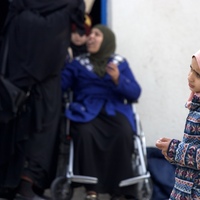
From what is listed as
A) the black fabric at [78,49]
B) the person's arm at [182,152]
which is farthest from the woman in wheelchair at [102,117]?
the person's arm at [182,152]

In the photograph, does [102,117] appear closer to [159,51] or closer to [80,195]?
[80,195]

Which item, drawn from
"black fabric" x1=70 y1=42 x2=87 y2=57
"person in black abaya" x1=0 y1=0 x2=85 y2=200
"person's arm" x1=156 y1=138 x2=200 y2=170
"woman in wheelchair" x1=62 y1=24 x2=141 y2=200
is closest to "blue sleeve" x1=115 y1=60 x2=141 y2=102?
"woman in wheelchair" x1=62 y1=24 x2=141 y2=200

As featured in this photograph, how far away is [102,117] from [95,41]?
2.12 ft

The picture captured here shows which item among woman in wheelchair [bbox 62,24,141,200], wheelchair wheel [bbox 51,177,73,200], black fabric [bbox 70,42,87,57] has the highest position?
black fabric [bbox 70,42,87,57]

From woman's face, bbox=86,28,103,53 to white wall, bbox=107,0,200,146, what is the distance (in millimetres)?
365

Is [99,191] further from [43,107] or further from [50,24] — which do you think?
[50,24]

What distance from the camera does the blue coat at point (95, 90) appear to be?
522cm

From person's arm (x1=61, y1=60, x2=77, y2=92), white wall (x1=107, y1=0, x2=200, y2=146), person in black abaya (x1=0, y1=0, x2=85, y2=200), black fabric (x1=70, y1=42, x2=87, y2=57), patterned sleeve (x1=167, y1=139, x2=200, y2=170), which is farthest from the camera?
black fabric (x1=70, y1=42, x2=87, y2=57)

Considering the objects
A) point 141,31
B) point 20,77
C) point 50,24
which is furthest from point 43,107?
point 141,31

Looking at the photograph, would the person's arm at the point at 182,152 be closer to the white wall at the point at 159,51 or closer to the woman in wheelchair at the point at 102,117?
the woman in wheelchair at the point at 102,117

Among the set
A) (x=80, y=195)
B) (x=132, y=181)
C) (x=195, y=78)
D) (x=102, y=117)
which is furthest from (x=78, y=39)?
(x=195, y=78)

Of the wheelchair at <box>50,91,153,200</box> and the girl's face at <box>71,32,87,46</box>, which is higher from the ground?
the girl's face at <box>71,32,87,46</box>

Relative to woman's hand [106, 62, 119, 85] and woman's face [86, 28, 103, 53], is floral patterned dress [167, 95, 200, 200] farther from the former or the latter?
woman's face [86, 28, 103, 53]

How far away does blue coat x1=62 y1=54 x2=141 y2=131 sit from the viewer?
522 cm
